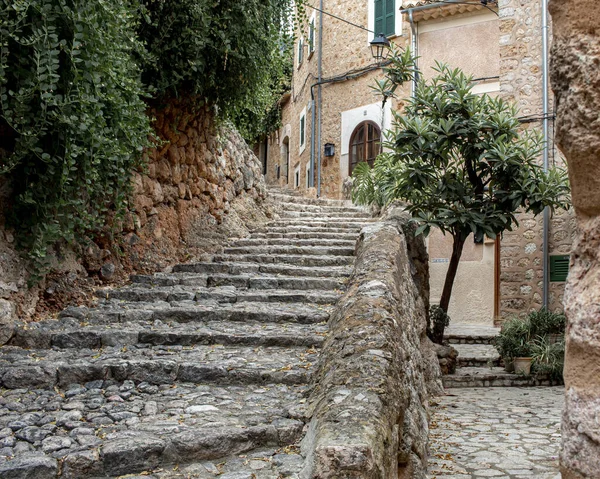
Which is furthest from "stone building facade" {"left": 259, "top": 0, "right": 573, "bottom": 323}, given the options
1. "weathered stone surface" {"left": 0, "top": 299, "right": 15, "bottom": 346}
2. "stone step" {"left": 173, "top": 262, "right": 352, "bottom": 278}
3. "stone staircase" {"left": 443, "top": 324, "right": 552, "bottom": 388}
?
"weathered stone surface" {"left": 0, "top": 299, "right": 15, "bottom": 346}

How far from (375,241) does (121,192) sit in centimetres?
217

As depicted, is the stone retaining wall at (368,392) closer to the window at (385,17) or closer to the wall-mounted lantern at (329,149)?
the window at (385,17)

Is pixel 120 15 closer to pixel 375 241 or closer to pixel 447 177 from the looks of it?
pixel 375 241

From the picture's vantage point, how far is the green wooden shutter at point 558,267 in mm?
10641

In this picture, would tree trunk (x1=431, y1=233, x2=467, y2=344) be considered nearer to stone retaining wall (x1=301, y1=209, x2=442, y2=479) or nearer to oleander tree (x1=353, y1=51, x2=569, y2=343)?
oleander tree (x1=353, y1=51, x2=569, y2=343)

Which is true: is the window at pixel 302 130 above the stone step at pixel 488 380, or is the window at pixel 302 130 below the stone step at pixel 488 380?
above

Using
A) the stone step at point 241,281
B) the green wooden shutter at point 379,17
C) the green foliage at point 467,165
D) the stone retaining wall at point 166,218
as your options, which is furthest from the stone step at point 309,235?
the green wooden shutter at point 379,17

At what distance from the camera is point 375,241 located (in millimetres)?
5504

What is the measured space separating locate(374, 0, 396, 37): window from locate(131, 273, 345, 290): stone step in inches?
448

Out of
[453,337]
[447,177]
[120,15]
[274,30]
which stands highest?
[274,30]

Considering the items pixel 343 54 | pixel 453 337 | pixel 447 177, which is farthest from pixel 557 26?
pixel 343 54

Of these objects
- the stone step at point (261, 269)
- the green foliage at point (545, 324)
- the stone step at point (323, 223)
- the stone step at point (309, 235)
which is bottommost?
the green foliage at point (545, 324)

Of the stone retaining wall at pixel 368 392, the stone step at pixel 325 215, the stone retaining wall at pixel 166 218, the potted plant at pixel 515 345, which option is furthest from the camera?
the stone step at pixel 325 215

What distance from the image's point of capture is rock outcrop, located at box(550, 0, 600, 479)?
1007 millimetres
